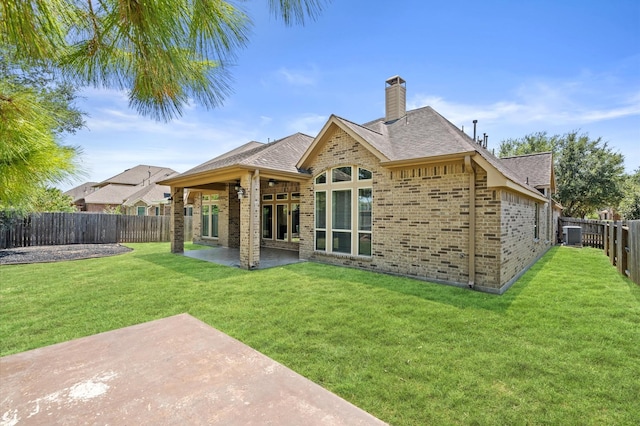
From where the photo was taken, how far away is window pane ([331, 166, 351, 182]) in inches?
376

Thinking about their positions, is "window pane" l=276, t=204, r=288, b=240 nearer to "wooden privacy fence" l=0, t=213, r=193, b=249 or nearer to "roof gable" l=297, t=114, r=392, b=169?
"roof gable" l=297, t=114, r=392, b=169

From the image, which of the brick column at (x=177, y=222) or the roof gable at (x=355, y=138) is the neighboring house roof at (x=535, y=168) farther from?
the brick column at (x=177, y=222)

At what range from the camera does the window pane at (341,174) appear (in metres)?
9.55

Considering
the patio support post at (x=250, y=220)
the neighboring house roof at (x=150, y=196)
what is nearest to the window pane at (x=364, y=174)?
the patio support post at (x=250, y=220)

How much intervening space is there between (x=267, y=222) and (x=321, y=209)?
534 cm

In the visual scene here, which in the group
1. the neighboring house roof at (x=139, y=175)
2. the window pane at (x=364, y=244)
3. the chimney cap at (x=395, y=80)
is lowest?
the window pane at (x=364, y=244)

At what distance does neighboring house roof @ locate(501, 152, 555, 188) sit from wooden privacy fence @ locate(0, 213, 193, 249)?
20.2 m

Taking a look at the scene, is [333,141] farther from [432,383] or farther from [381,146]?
[432,383]

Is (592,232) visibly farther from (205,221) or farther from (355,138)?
(205,221)

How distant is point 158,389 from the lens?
2.07m

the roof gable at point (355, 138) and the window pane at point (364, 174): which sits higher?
the roof gable at point (355, 138)

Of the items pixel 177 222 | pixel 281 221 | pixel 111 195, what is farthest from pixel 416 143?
pixel 111 195

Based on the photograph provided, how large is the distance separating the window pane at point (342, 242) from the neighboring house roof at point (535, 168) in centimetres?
967

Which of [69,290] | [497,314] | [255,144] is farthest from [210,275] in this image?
[255,144]
